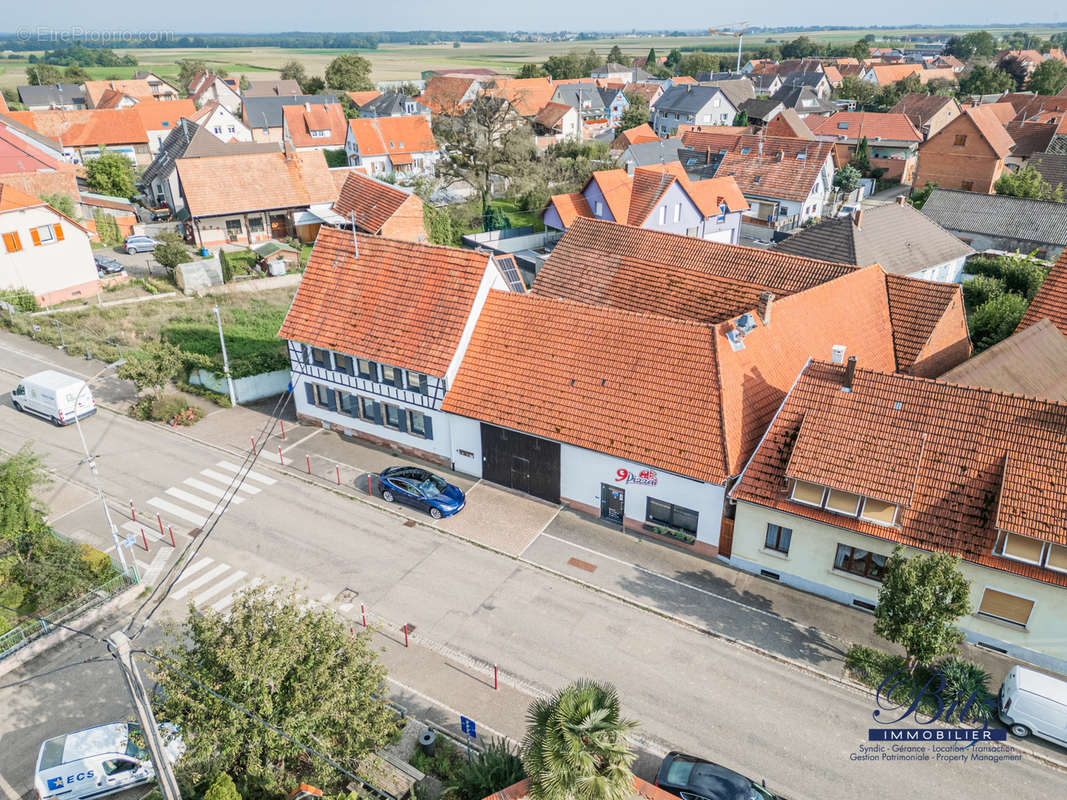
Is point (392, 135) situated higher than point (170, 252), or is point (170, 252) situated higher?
point (392, 135)

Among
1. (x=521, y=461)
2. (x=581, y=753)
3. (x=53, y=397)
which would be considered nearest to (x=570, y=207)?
(x=521, y=461)

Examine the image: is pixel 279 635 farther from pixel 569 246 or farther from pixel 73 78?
pixel 73 78

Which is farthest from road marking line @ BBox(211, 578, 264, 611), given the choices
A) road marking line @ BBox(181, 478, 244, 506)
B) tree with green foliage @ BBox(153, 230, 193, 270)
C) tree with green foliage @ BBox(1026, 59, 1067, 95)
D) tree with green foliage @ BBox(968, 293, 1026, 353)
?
tree with green foliage @ BBox(1026, 59, 1067, 95)

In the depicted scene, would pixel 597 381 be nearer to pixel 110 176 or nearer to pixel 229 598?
pixel 229 598

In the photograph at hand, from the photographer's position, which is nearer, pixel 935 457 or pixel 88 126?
pixel 935 457

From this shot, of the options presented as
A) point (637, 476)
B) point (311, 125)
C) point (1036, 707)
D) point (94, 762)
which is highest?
point (311, 125)

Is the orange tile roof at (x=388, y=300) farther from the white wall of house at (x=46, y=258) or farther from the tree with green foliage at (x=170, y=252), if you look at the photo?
the white wall of house at (x=46, y=258)

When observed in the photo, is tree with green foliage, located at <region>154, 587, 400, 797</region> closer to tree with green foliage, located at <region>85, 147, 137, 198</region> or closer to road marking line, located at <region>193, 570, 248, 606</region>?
road marking line, located at <region>193, 570, 248, 606</region>
